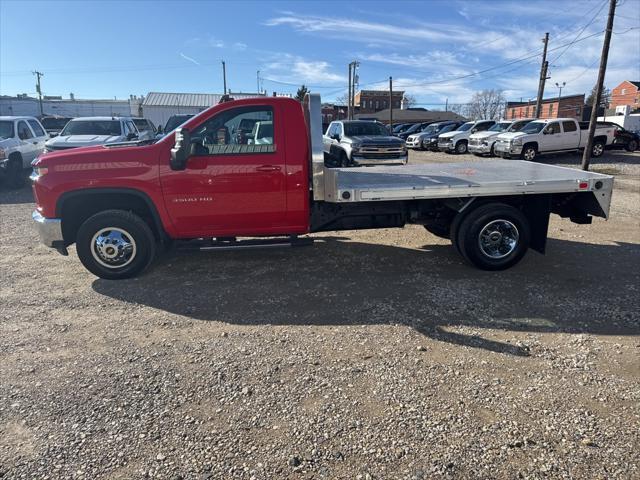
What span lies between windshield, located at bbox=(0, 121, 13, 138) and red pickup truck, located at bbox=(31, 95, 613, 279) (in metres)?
9.99

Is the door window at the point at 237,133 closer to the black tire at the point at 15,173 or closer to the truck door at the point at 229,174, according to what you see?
the truck door at the point at 229,174

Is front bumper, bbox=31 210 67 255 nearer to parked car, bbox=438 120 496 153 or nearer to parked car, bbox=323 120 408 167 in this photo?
parked car, bbox=323 120 408 167

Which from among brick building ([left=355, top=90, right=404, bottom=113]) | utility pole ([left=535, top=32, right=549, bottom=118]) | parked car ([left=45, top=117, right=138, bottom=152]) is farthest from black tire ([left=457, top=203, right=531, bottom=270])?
brick building ([left=355, top=90, right=404, bottom=113])

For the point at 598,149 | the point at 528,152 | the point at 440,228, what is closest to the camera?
the point at 440,228

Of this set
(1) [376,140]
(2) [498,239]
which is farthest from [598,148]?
(2) [498,239]

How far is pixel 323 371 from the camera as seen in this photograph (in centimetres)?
365

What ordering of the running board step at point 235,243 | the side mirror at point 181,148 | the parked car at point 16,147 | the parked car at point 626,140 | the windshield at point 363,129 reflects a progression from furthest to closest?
1. the parked car at point 626,140
2. the windshield at point 363,129
3. the parked car at point 16,147
4. the running board step at point 235,243
5. the side mirror at point 181,148

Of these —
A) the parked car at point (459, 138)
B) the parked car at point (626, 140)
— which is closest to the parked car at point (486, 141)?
the parked car at point (459, 138)

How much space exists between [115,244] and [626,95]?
98.3 metres

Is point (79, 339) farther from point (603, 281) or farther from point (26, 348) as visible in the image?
point (603, 281)

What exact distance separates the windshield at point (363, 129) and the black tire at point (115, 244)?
11363mm

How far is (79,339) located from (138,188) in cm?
185

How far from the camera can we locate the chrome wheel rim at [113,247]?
5461mm

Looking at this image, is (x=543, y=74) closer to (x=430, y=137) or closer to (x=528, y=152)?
(x=430, y=137)
